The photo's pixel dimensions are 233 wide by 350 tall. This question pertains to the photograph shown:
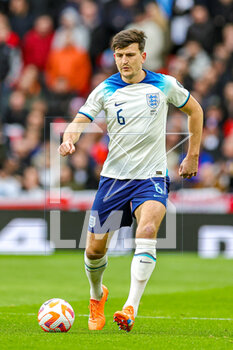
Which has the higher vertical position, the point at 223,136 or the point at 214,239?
the point at 223,136

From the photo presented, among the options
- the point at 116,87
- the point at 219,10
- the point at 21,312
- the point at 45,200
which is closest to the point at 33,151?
the point at 45,200

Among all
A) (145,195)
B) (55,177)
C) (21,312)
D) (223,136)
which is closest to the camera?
(145,195)

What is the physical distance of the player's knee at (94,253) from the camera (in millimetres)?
7426

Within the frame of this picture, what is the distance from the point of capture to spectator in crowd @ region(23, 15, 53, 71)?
1823 cm

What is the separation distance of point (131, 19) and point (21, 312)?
34.3ft

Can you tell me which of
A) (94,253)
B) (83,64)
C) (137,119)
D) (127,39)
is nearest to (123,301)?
(94,253)

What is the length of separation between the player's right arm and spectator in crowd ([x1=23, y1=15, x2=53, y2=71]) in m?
11.3

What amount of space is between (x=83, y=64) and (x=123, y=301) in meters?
9.20

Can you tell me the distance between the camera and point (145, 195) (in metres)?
7.16

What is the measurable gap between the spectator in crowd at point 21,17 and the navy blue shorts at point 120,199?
471 inches

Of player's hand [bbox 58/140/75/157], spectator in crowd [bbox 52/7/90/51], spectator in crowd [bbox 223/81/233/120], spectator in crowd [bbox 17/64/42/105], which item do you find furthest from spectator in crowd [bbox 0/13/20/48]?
player's hand [bbox 58/140/75/157]

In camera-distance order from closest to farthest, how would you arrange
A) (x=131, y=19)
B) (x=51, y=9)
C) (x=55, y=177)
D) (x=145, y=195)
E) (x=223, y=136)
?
1. (x=145, y=195)
2. (x=55, y=177)
3. (x=223, y=136)
4. (x=131, y=19)
5. (x=51, y=9)

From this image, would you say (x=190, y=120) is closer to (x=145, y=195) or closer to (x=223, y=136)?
(x=145, y=195)

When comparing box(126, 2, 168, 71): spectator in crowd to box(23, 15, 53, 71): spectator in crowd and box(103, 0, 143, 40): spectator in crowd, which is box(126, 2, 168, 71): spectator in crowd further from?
box(23, 15, 53, 71): spectator in crowd
